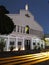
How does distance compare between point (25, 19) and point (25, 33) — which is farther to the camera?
point (25, 19)

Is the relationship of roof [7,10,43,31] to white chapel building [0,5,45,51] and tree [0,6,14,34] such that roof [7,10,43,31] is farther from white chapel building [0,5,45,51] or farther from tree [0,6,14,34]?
tree [0,6,14,34]

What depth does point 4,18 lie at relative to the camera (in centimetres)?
2658

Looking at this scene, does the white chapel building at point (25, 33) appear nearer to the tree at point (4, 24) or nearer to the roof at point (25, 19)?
the roof at point (25, 19)

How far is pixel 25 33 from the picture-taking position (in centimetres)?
4006

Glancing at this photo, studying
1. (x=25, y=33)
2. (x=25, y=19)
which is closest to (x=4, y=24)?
(x=25, y=33)

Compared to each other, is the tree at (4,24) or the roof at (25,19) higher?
the roof at (25,19)

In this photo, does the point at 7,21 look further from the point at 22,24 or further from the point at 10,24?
the point at 22,24

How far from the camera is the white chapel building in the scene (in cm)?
3642

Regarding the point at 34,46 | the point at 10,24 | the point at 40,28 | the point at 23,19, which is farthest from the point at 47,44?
the point at 10,24

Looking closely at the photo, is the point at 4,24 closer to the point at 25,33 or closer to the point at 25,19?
the point at 25,33

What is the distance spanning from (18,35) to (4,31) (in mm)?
10656

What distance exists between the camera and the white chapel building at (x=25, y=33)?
36419 millimetres

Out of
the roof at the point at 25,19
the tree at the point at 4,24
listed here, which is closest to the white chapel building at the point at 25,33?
the roof at the point at 25,19

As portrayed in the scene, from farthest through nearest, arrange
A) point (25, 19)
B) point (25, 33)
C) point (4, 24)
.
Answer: point (25, 19) → point (25, 33) → point (4, 24)
